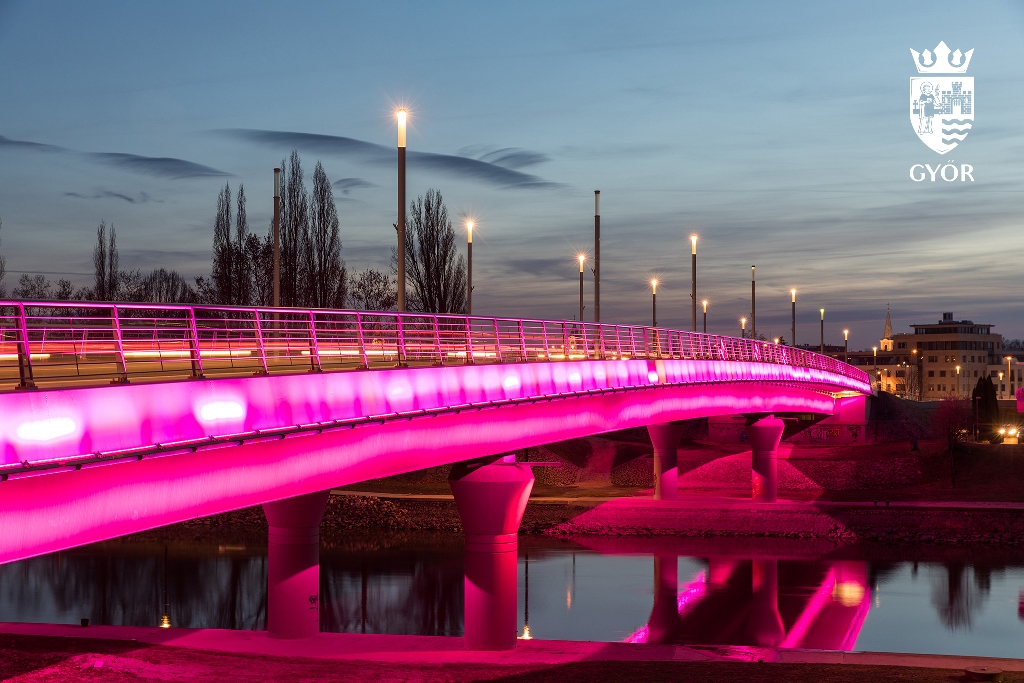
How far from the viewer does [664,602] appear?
47219 millimetres

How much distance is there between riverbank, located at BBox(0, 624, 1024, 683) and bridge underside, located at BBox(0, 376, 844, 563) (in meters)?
5.59

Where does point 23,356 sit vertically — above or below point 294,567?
above

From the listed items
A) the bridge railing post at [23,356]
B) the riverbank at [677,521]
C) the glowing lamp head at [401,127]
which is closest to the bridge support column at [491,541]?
the glowing lamp head at [401,127]

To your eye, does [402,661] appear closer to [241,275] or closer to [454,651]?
[454,651]

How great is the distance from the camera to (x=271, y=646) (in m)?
31.8

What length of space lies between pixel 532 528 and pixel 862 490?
25.3 metres

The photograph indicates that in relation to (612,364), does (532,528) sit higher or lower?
lower

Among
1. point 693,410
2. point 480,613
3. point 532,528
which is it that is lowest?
point 532,528

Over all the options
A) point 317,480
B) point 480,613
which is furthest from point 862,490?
point 317,480

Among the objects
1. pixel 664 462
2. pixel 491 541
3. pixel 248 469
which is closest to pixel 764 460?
pixel 664 462

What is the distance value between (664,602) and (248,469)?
1264 inches

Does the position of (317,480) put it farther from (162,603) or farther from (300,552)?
(162,603)

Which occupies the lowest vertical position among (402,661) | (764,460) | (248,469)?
(764,460)

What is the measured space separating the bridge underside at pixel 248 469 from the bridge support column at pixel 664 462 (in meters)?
37.4
